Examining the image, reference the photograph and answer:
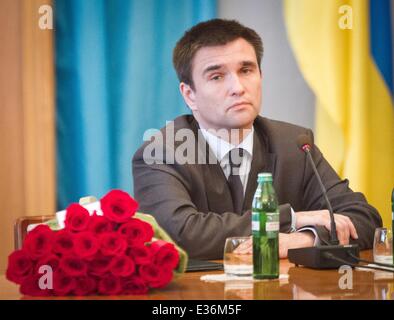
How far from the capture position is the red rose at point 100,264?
55.7 inches

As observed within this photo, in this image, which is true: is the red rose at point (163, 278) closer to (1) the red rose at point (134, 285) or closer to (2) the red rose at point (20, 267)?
(1) the red rose at point (134, 285)

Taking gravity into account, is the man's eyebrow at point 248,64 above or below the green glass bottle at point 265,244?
above

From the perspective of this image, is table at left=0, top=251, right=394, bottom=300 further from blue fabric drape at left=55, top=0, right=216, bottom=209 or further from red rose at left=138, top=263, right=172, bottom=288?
blue fabric drape at left=55, top=0, right=216, bottom=209

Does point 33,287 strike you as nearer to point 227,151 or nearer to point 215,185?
point 215,185

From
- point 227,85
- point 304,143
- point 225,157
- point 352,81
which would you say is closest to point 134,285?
point 304,143

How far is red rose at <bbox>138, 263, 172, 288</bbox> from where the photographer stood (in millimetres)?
1440

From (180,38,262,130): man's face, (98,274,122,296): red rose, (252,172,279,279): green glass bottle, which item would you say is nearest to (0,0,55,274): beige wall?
(180,38,262,130): man's face

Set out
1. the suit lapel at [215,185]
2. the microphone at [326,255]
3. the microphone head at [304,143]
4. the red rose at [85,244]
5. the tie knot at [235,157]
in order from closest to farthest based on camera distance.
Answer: the red rose at [85,244], the microphone at [326,255], the microphone head at [304,143], the suit lapel at [215,185], the tie knot at [235,157]

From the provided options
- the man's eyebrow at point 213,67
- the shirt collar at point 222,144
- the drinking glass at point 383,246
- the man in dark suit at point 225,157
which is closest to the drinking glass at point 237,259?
the drinking glass at point 383,246

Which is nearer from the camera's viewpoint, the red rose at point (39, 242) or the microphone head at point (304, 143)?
the red rose at point (39, 242)

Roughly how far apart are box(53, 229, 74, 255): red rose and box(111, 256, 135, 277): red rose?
92 mm

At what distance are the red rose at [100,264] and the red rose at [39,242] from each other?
93 mm

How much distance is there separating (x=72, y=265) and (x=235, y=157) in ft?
4.74
